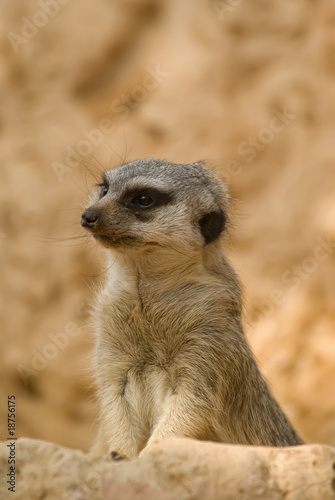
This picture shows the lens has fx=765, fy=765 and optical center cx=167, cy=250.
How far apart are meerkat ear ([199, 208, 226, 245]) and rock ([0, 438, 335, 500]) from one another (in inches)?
46.8

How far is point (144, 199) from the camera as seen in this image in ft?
9.96

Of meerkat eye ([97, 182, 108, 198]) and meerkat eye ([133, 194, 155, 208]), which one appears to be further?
meerkat eye ([97, 182, 108, 198])

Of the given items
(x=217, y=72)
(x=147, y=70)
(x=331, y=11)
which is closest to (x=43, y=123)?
(x=147, y=70)

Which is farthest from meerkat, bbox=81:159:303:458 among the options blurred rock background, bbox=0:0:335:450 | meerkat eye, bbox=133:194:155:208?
blurred rock background, bbox=0:0:335:450

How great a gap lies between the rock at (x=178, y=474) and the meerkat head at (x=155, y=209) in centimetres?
100

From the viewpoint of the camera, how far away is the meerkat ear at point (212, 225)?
3164mm

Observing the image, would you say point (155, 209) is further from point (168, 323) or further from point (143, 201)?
point (168, 323)

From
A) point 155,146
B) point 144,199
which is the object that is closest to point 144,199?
point 144,199

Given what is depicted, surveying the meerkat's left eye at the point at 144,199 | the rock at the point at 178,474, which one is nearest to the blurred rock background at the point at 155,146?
the meerkat's left eye at the point at 144,199

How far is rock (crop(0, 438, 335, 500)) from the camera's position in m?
2.00

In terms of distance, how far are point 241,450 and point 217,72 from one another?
4.64 meters

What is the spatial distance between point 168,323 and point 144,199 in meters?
0.50

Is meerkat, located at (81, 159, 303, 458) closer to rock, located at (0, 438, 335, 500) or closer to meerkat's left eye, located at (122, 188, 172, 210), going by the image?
meerkat's left eye, located at (122, 188, 172, 210)

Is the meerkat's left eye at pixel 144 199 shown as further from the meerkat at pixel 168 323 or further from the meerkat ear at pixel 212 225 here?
the meerkat ear at pixel 212 225
